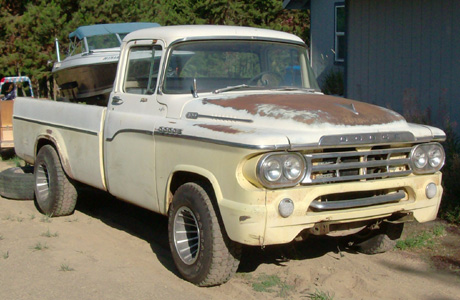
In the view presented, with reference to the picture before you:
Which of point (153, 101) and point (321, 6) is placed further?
point (321, 6)

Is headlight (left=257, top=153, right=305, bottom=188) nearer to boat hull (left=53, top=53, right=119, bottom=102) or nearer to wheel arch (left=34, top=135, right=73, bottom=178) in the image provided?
wheel arch (left=34, top=135, right=73, bottom=178)

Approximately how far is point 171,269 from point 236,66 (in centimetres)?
200

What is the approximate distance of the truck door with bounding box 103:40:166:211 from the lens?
5461mm

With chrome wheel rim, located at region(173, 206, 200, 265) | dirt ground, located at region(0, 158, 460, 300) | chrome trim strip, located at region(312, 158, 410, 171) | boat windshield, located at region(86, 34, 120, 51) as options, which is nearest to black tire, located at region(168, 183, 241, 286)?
chrome wheel rim, located at region(173, 206, 200, 265)

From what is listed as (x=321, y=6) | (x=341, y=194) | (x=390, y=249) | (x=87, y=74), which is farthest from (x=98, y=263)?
(x=321, y=6)

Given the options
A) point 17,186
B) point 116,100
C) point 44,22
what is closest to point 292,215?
point 116,100

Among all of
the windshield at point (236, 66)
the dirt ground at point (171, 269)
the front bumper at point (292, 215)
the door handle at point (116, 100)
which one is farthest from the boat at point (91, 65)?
the front bumper at point (292, 215)

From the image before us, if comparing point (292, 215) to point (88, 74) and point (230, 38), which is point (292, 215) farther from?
point (88, 74)

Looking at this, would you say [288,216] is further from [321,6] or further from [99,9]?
[99,9]

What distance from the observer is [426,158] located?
5031mm

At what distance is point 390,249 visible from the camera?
583cm

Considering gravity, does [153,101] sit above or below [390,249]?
above

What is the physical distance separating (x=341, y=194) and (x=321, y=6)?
11.6 metres

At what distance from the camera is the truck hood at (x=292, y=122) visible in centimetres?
439
